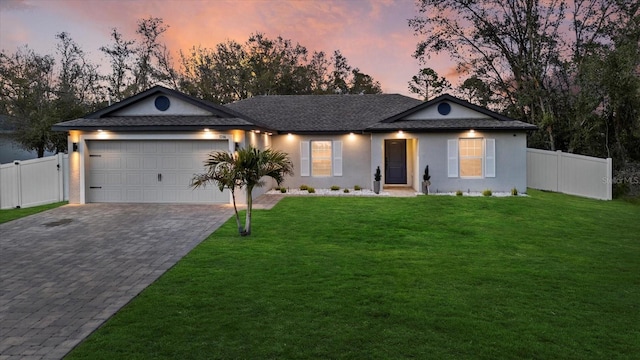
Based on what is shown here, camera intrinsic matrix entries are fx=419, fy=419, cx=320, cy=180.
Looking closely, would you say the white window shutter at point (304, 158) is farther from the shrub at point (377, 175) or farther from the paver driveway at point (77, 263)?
the paver driveway at point (77, 263)

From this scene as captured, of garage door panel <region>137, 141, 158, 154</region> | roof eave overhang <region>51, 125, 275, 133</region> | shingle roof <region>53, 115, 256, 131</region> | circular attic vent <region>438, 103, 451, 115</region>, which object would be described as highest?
circular attic vent <region>438, 103, 451, 115</region>

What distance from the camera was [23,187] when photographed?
1473 cm

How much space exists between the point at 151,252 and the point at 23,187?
955 cm

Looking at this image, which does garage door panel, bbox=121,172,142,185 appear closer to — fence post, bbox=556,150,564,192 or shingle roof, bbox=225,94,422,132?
shingle roof, bbox=225,94,422,132

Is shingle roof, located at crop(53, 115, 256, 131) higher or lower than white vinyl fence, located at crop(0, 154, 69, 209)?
higher

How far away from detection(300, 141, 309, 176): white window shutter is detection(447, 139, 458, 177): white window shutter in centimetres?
625

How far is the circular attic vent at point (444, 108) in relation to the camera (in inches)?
705

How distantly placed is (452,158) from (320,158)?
19.2 ft

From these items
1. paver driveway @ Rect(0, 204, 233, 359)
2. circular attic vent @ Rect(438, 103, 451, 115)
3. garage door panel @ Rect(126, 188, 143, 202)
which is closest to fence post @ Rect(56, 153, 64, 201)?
paver driveway @ Rect(0, 204, 233, 359)

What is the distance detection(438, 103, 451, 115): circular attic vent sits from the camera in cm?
1791

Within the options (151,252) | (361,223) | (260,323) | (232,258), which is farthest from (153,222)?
(260,323)

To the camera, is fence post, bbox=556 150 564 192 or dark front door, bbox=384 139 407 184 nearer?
fence post, bbox=556 150 564 192

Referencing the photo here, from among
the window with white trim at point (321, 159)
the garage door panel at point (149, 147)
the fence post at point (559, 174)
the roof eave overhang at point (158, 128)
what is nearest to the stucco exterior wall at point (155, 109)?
the roof eave overhang at point (158, 128)

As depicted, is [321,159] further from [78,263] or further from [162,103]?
[78,263]
